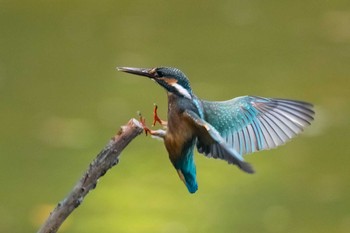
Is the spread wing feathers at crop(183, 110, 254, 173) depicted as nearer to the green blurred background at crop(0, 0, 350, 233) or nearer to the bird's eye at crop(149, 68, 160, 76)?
the bird's eye at crop(149, 68, 160, 76)

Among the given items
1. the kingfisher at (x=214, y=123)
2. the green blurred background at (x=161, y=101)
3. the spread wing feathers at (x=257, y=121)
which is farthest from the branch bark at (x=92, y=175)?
the green blurred background at (x=161, y=101)

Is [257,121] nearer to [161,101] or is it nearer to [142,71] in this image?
[142,71]

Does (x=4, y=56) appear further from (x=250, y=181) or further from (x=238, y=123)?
(x=238, y=123)

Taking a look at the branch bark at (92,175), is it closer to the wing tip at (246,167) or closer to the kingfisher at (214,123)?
the kingfisher at (214,123)

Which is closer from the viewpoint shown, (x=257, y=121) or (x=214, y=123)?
(x=214, y=123)

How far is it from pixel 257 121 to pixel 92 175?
485mm

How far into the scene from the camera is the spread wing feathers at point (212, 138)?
56.8 inches

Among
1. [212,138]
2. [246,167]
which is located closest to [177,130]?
[212,138]

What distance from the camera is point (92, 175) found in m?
1.54

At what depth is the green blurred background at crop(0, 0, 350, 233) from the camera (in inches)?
152

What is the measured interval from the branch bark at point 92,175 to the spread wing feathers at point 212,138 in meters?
0.09

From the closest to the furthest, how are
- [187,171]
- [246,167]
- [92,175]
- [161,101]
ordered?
[246,167] → [92,175] → [187,171] → [161,101]

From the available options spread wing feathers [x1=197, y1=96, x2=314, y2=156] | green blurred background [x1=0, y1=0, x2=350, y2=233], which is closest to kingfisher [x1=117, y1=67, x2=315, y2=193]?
spread wing feathers [x1=197, y1=96, x2=314, y2=156]

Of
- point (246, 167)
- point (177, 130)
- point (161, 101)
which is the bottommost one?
point (246, 167)
